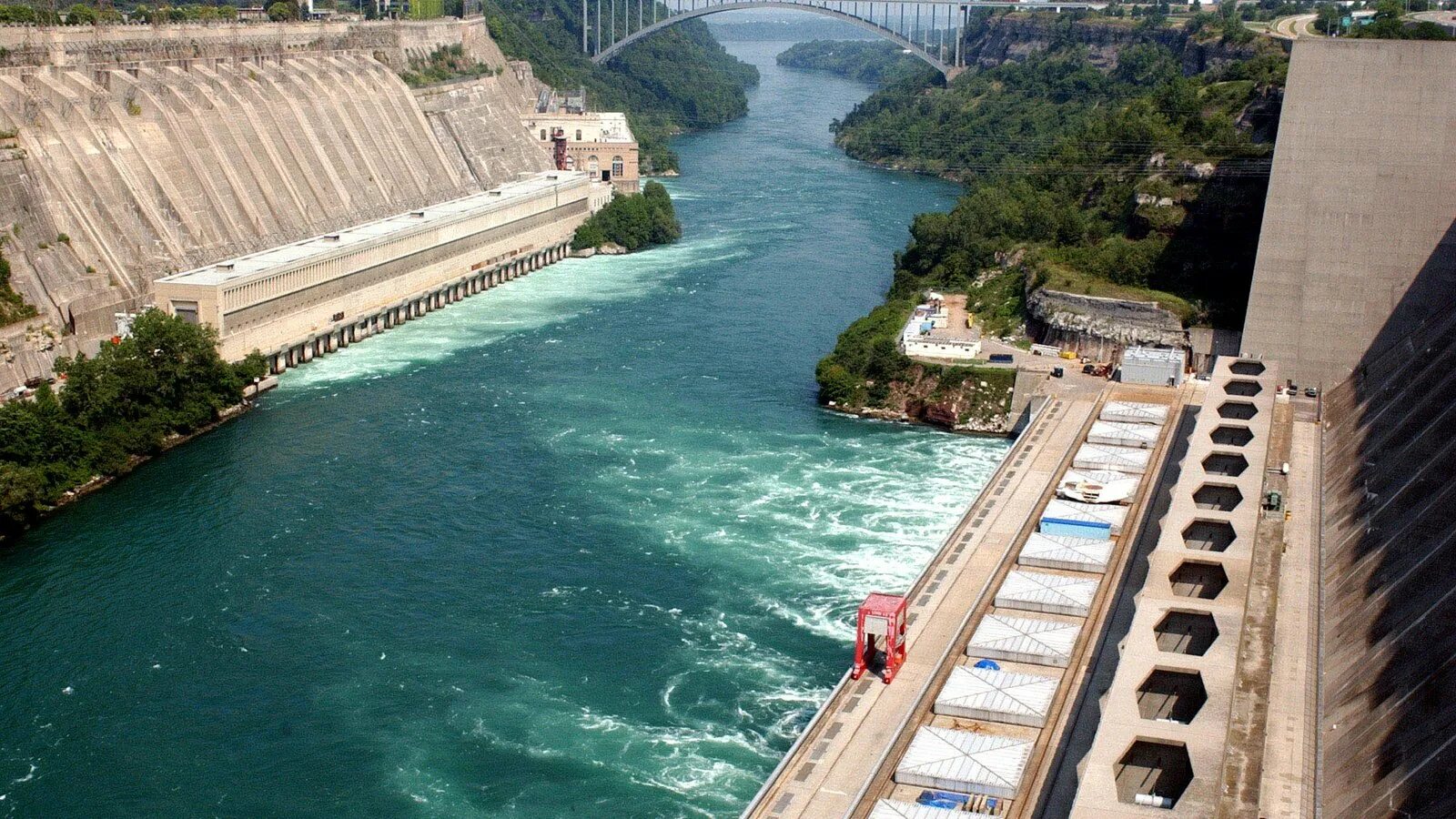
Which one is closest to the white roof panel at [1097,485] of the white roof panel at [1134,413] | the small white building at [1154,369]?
the white roof panel at [1134,413]

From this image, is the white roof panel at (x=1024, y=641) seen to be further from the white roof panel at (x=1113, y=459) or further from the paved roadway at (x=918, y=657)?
the white roof panel at (x=1113, y=459)

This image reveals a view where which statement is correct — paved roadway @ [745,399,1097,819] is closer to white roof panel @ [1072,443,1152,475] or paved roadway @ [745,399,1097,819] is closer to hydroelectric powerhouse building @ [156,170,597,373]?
white roof panel @ [1072,443,1152,475]

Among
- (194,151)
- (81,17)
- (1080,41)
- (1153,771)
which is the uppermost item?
(81,17)

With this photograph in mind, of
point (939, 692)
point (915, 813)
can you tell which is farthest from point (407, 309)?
point (915, 813)

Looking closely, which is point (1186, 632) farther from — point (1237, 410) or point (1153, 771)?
point (1237, 410)

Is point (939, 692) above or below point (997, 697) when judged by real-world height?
below

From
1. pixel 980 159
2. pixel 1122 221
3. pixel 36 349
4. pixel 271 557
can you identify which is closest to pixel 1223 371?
pixel 1122 221
